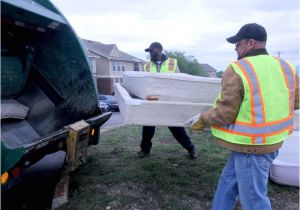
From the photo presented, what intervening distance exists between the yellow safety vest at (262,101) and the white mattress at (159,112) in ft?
1.92

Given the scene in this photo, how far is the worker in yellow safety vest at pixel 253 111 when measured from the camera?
6.99 ft

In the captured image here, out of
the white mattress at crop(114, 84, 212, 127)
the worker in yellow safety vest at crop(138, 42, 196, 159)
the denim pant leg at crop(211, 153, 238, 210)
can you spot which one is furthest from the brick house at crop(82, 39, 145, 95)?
the denim pant leg at crop(211, 153, 238, 210)

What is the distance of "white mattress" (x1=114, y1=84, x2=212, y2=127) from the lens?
106 inches

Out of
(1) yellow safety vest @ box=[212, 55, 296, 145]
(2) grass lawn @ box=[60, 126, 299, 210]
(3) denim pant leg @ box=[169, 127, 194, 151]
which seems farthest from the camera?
(3) denim pant leg @ box=[169, 127, 194, 151]

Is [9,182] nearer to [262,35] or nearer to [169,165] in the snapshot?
[262,35]

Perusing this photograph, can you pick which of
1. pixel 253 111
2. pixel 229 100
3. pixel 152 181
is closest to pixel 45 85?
pixel 152 181

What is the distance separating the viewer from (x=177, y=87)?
2.98 metres

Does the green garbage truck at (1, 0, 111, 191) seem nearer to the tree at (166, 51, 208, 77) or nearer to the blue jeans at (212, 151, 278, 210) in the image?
the blue jeans at (212, 151, 278, 210)

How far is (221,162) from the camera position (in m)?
4.30

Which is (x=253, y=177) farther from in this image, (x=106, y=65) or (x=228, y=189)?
(x=106, y=65)

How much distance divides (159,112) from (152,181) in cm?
109

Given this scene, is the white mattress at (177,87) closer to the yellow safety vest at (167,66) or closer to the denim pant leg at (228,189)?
the denim pant leg at (228,189)

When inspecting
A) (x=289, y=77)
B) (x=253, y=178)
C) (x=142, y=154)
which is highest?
(x=289, y=77)

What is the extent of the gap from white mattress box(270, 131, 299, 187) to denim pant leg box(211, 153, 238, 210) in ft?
3.67
